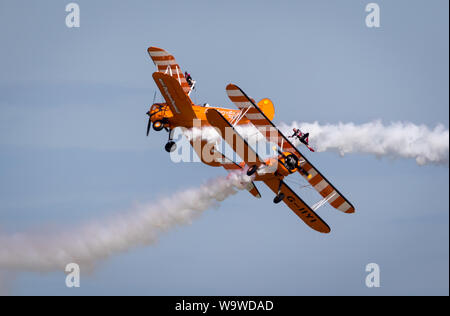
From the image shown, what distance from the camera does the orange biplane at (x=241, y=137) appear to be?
62.6 metres

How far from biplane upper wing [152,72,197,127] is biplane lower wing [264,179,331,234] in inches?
217

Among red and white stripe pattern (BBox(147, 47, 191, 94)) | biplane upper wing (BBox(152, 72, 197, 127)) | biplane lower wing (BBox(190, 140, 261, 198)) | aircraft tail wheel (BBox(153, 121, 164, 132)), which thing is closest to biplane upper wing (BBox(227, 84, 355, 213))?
biplane upper wing (BBox(152, 72, 197, 127))

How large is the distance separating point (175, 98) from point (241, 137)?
16.5ft

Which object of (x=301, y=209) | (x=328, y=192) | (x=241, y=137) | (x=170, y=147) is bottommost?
(x=301, y=209)

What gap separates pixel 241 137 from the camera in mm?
61875

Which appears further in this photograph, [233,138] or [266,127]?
[266,127]

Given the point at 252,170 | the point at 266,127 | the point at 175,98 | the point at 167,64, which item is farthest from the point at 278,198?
the point at 167,64

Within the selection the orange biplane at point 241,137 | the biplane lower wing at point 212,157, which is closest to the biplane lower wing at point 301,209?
the orange biplane at point 241,137

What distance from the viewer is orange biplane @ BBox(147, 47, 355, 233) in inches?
2464

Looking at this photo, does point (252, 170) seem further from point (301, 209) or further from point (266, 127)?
point (301, 209)

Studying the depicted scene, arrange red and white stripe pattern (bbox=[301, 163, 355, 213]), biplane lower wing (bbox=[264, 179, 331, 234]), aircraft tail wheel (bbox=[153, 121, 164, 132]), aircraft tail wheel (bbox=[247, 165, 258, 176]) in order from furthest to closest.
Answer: biplane lower wing (bbox=[264, 179, 331, 234]) < aircraft tail wheel (bbox=[153, 121, 164, 132]) < red and white stripe pattern (bbox=[301, 163, 355, 213]) < aircraft tail wheel (bbox=[247, 165, 258, 176])

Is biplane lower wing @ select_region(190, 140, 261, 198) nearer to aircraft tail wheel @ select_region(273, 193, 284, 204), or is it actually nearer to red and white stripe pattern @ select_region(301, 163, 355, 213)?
aircraft tail wheel @ select_region(273, 193, 284, 204)
